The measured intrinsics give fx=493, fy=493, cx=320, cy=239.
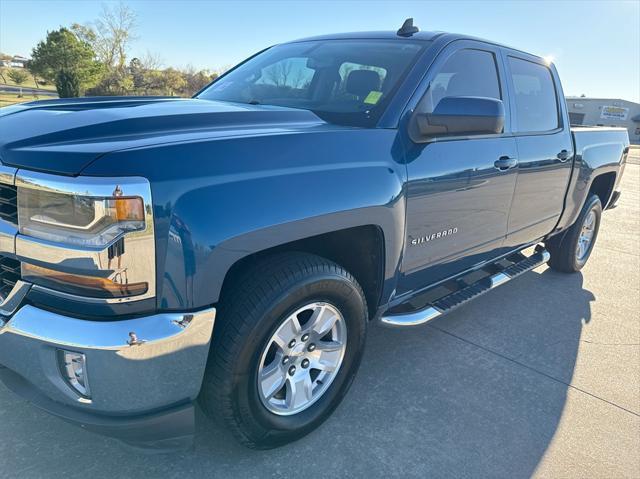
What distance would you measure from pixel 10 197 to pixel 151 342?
715mm

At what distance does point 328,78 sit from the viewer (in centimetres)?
301

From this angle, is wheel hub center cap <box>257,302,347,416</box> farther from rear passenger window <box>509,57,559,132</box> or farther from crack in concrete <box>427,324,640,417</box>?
rear passenger window <box>509,57,559,132</box>

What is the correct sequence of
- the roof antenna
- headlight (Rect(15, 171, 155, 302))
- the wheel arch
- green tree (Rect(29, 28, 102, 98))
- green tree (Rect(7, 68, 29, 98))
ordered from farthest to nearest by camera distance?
green tree (Rect(7, 68, 29, 98)) < green tree (Rect(29, 28, 102, 98)) < the roof antenna < the wheel arch < headlight (Rect(15, 171, 155, 302))

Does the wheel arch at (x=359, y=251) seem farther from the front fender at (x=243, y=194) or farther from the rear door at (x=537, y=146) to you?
the rear door at (x=537, y=146)

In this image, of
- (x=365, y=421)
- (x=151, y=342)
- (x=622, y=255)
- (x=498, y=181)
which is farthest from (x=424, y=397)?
(x=622, y=255)

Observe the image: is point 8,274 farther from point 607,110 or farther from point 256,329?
point 607,110

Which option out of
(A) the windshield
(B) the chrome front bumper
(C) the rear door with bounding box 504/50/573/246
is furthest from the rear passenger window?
(B) the chrome front bumper

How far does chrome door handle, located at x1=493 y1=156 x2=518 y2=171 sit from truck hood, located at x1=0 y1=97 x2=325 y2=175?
125 cm

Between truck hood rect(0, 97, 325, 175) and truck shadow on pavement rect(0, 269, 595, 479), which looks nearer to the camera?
truck hood rect(0, 97, 325, 175)

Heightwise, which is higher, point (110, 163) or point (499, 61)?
point (499, 61)

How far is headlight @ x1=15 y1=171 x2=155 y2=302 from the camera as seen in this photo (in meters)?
1.56

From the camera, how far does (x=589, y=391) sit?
3.00 m

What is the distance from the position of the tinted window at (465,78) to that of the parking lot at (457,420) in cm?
160

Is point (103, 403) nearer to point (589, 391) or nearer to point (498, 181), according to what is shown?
point (498, 181)
